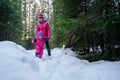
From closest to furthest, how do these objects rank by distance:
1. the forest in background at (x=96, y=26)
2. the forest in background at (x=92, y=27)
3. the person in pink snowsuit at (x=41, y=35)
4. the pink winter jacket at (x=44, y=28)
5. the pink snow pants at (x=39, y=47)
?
1. the forest in background at (x=96, y=26)
2. the forest in background at (x=92, y=27)
3. the pink snow pants at (x=39, y=47)
4. the person in pink snowsuit at (x=41, y=35)
5. the pink winter jacket at (x=44, y=28)

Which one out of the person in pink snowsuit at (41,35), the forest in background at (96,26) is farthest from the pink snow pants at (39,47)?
the forest in background at (96,26)

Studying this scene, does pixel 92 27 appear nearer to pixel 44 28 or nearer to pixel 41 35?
pixel 41 35

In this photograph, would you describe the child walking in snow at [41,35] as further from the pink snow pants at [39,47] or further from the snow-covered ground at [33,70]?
the snow-covered ground at [33,70]

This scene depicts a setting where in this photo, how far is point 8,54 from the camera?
578 centimetres

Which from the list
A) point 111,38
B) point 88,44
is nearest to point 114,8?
point 111,38

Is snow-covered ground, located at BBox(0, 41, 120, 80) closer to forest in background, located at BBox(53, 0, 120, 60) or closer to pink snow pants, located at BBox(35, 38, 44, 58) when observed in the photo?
forest in background, located at BBox(53, 0, 120, 60)

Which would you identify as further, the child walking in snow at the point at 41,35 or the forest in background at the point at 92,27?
the child walking in snow at the point at 41,35

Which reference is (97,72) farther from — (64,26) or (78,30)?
(78,30)

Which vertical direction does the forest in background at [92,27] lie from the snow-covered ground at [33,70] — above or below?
above

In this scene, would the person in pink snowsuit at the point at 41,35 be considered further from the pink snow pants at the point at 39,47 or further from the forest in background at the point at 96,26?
the forest in background at the point at 96,26

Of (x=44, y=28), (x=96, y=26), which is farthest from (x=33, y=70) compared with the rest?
(x=44, y=28)

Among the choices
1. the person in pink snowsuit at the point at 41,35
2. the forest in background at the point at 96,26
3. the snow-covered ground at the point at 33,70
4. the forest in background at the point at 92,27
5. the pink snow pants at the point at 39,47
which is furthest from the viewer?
the person in pink snowsuit at the point at 41,35

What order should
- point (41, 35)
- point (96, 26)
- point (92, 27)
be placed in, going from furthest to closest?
point (41, 35)
point (92, 27)
point (96, 26)

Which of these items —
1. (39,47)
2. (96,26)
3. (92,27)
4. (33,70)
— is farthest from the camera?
(39,47)
